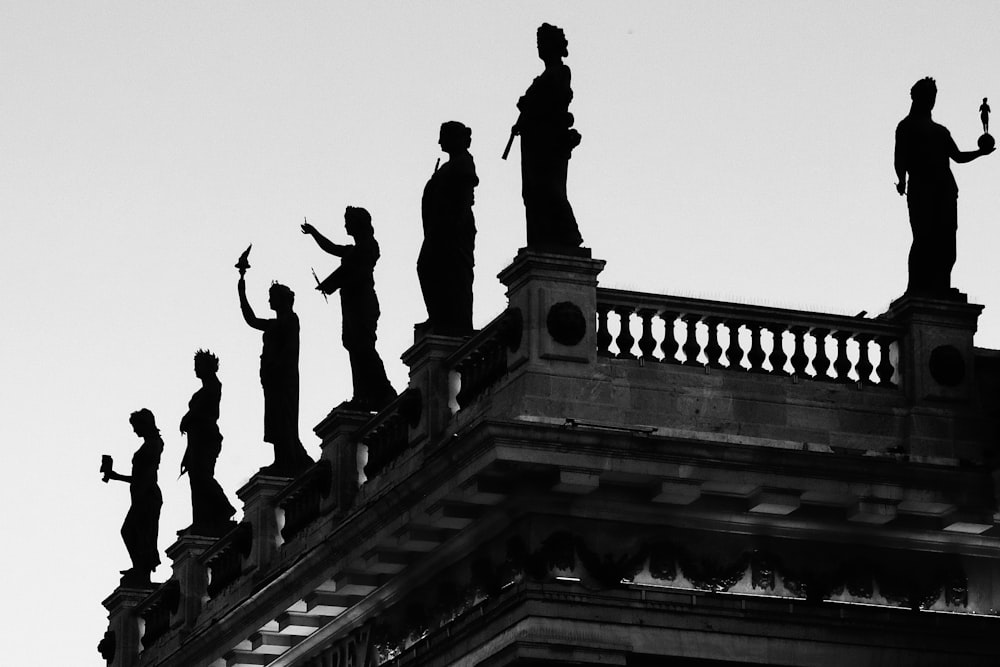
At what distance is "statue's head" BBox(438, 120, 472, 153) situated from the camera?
40250 millimetres

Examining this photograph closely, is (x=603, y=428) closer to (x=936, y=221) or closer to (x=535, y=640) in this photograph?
(x=535, y=640)

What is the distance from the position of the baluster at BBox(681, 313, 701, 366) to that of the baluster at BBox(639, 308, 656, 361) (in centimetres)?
37

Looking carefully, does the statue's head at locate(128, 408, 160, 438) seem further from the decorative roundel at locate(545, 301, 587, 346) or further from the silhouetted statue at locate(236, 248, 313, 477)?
the decorative roundel at locate(545, 301, 587, 346)

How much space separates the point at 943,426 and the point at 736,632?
348cm

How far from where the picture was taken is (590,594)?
119ft

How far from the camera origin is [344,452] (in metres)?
41.6

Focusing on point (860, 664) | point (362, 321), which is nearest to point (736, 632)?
point (860, 664)

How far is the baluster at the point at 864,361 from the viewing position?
3809 cm

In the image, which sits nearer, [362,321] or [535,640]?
[535,640]

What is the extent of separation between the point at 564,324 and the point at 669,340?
4.88 feet

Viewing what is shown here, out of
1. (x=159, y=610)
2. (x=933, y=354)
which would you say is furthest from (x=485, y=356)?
(x=159, y=610)

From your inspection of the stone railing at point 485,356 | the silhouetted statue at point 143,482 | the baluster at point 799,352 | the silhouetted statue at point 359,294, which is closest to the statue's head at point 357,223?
the silhouetted statue at point 359,294

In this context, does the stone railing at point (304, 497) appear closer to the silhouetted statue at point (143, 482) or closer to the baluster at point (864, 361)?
the baluster at point (864, 361)

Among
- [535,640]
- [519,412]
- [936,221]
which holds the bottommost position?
[535,640]
